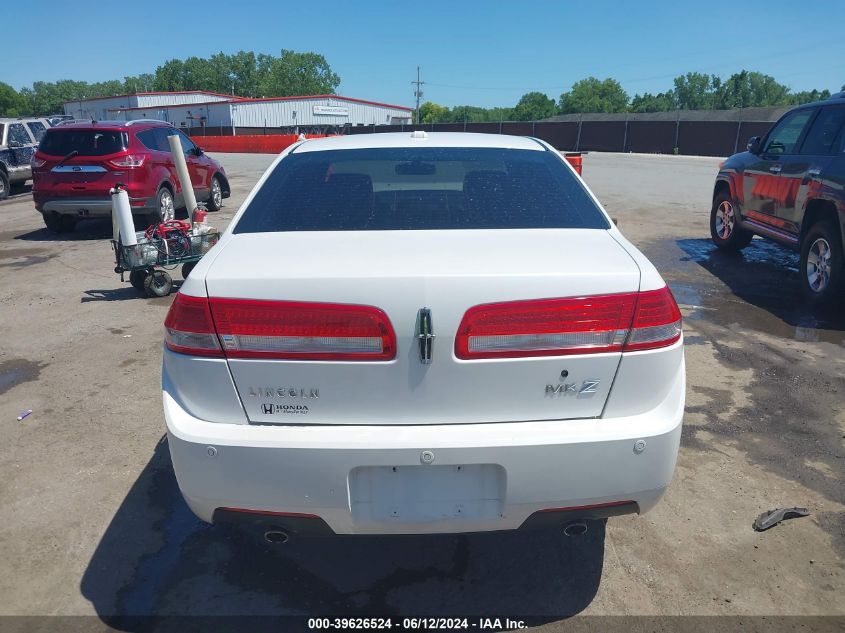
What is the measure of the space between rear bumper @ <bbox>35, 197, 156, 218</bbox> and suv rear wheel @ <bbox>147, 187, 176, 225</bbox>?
18 cm

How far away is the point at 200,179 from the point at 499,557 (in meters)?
11.7

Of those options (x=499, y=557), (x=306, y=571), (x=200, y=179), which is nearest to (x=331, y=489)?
(x=306, y=571)

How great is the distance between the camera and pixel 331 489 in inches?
87.4

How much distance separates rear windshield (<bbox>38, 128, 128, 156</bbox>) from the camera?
34.7 ft

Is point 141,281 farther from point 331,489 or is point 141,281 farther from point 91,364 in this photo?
point 331,489

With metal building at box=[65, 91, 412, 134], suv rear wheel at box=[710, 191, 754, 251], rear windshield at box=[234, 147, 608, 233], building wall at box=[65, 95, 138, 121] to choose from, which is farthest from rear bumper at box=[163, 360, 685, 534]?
building wall at box=[65, 95, 138, 121]

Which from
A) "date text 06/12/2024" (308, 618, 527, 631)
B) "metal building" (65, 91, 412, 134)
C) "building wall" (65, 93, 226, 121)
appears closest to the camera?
"date text 06/12/2024" (308, 618, 527, 631)

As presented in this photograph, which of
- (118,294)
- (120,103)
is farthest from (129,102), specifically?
(118,294)

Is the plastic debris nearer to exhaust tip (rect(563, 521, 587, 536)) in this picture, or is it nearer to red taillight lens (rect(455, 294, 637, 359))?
exhaust tip (rect(563, 521, 587, 536))

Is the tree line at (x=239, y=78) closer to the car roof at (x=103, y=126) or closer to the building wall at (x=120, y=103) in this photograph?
the building wall at (x=120, y=103)

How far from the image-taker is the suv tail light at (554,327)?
2.18 metres

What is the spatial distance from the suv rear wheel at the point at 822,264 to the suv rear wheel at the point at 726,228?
6.99 ft

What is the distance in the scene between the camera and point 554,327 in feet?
7.22

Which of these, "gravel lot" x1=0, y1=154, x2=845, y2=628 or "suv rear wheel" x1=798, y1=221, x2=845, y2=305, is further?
"suv rear wheel" x1=798, y1=221, x2=845, y2=305
